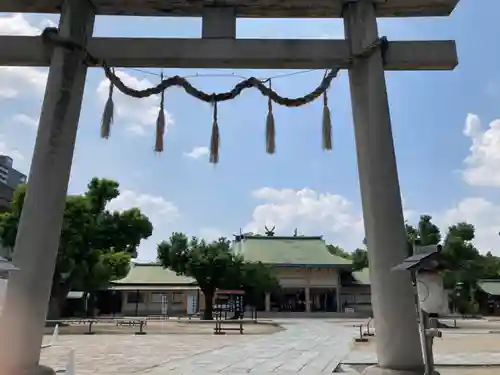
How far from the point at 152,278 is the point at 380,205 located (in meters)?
42.4

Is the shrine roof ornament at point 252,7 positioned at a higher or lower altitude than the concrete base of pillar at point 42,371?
higher

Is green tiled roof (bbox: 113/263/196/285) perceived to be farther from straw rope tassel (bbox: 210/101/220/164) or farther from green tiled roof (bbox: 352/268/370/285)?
straw rope tassel (bbox: 210/101/220/164)

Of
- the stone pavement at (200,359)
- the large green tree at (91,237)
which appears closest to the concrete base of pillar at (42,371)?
the stone pavement at (200,359)

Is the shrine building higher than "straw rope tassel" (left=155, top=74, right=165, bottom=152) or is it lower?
higher

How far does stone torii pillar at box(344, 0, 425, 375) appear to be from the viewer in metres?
6.16

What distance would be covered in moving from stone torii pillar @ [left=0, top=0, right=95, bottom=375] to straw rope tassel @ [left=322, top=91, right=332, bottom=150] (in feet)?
11.3

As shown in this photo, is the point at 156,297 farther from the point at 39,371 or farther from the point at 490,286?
the point at 39,371

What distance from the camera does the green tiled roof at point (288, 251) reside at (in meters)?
45.7

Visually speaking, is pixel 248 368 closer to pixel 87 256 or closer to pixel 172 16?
pixel 172 16

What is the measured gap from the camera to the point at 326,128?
24.0 feet

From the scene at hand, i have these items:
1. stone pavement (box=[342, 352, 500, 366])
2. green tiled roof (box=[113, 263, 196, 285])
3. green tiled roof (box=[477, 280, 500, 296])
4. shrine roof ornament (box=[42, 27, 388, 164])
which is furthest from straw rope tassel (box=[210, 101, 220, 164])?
green tiled roof (box=[477, 280, 500, 296])

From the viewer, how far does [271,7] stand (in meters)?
7.27

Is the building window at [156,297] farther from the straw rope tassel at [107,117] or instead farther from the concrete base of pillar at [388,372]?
the concrete base of pillar at [388,372]

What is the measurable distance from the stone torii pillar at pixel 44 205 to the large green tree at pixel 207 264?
27.5 m
